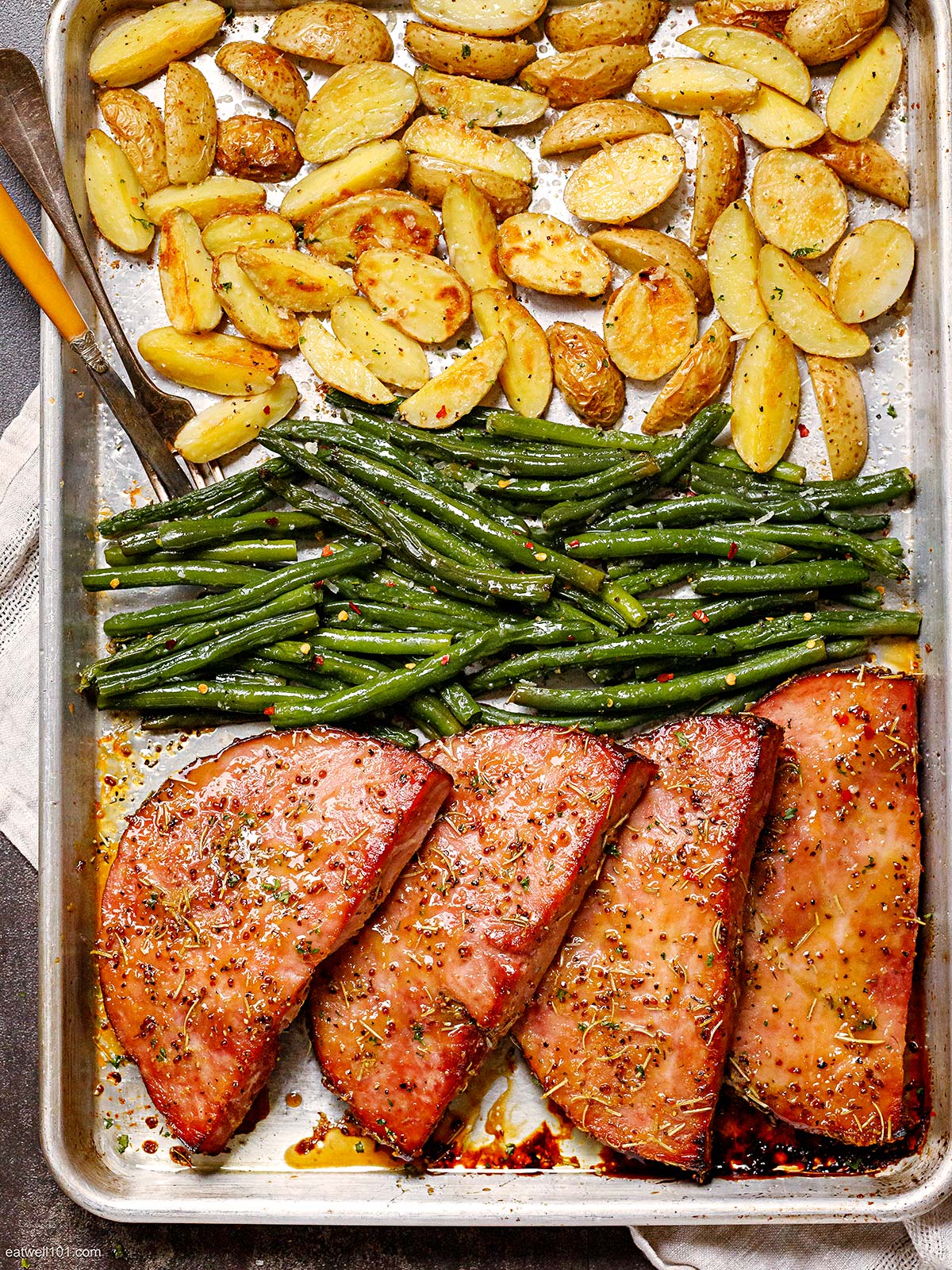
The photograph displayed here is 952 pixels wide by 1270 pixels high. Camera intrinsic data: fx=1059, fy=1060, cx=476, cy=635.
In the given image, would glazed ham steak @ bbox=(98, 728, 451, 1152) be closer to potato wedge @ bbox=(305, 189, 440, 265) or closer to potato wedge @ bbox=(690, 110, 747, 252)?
potato wedge @ bbox=(305, 189, 440, 265)

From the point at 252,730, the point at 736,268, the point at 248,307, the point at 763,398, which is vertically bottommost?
the point at 252,730

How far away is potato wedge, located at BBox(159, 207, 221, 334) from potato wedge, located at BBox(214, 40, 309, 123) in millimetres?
591

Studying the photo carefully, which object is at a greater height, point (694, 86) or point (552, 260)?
point (694, 86)

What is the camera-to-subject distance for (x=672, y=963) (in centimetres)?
371

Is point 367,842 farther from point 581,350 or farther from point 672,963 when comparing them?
point 581,350

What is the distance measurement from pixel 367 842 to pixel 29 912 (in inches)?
69.9

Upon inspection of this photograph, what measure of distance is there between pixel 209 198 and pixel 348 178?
59cm

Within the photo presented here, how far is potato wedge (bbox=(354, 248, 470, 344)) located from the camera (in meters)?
4.20

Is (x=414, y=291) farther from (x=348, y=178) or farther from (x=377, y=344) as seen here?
(x=348, y=178)

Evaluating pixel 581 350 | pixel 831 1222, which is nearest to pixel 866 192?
pixel 581 350

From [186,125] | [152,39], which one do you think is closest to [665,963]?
[186,125]

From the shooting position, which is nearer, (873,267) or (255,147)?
(873,267)

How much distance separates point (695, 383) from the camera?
4.14 meters

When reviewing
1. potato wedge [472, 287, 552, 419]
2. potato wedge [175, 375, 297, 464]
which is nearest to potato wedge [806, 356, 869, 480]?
potato wedge [472, 287, 552, 419]
